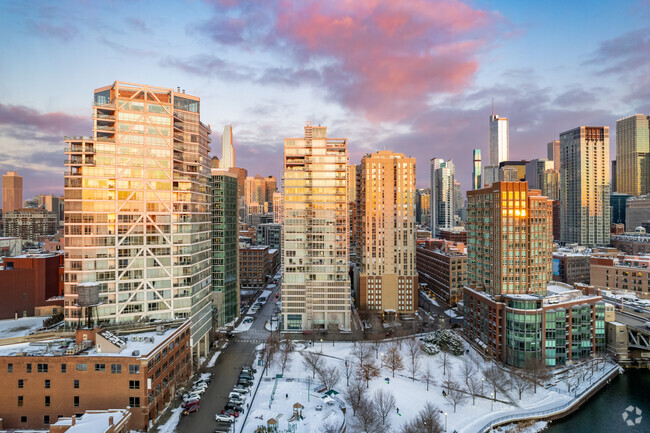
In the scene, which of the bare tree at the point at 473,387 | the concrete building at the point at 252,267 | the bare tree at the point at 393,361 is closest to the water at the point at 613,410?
the bare tree at the point at 473,387

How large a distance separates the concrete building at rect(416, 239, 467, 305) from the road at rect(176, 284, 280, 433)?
6553cm

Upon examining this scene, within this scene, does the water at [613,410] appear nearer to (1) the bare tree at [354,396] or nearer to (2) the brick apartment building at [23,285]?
(1) the bare tree at [354,396]

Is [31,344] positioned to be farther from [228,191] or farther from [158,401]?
[228,191]

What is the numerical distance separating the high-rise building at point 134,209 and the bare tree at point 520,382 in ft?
207

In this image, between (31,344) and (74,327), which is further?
(74,327)

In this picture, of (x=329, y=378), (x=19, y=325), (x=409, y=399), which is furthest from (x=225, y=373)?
(x=19, y=325)

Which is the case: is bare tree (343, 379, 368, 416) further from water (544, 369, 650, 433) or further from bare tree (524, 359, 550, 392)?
water (544, 369, 650, 433)

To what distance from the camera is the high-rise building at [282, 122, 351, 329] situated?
99.4 meters

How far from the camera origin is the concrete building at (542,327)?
7431cm

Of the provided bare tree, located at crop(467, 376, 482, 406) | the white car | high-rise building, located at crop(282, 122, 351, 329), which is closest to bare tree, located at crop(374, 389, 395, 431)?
bare tree, located at crop(467, 376, 482, 406)

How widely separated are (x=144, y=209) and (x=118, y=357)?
2818 cm

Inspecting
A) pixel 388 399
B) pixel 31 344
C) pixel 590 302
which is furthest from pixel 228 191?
pixel 590 302

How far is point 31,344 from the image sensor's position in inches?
2195

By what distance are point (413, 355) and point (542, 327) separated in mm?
28399
